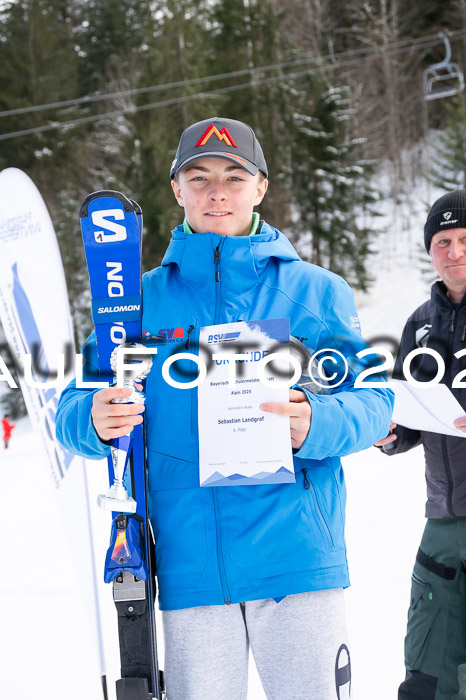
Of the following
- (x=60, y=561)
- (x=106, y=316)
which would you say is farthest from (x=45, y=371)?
(x=60, y=561)

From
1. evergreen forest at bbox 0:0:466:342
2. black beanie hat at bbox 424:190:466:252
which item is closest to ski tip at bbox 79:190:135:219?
black beanie hat at bbox 424:190:466:252

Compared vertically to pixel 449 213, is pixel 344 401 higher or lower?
lower

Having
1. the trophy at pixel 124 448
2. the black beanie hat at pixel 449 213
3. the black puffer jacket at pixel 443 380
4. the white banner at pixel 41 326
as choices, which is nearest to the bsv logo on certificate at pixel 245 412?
the trophy at pixel 124 448

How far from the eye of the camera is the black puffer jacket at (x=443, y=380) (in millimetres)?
2135

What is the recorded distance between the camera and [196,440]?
1.45 metres

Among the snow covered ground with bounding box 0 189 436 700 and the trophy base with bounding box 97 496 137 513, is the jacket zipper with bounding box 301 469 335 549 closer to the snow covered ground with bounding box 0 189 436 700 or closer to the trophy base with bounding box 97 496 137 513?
the trophy base with bounding box 97 496 137 513

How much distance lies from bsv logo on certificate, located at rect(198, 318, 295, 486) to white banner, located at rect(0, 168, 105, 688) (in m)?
1.50

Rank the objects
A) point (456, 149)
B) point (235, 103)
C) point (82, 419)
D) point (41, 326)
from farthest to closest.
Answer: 1. point (235, 103)
2. point (456, 149)
3. point (41, 326)
4. point (82, 419)

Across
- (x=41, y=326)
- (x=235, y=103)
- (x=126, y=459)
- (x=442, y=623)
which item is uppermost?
(x=235, y=103)

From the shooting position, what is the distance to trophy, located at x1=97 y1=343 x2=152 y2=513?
136 centimetres

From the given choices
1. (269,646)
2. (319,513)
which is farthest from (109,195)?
(269,646)

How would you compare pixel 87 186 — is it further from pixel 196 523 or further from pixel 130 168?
pixel 196 523

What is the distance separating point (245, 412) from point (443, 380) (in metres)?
1.06

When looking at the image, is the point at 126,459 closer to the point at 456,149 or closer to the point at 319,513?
the point at 319,513
